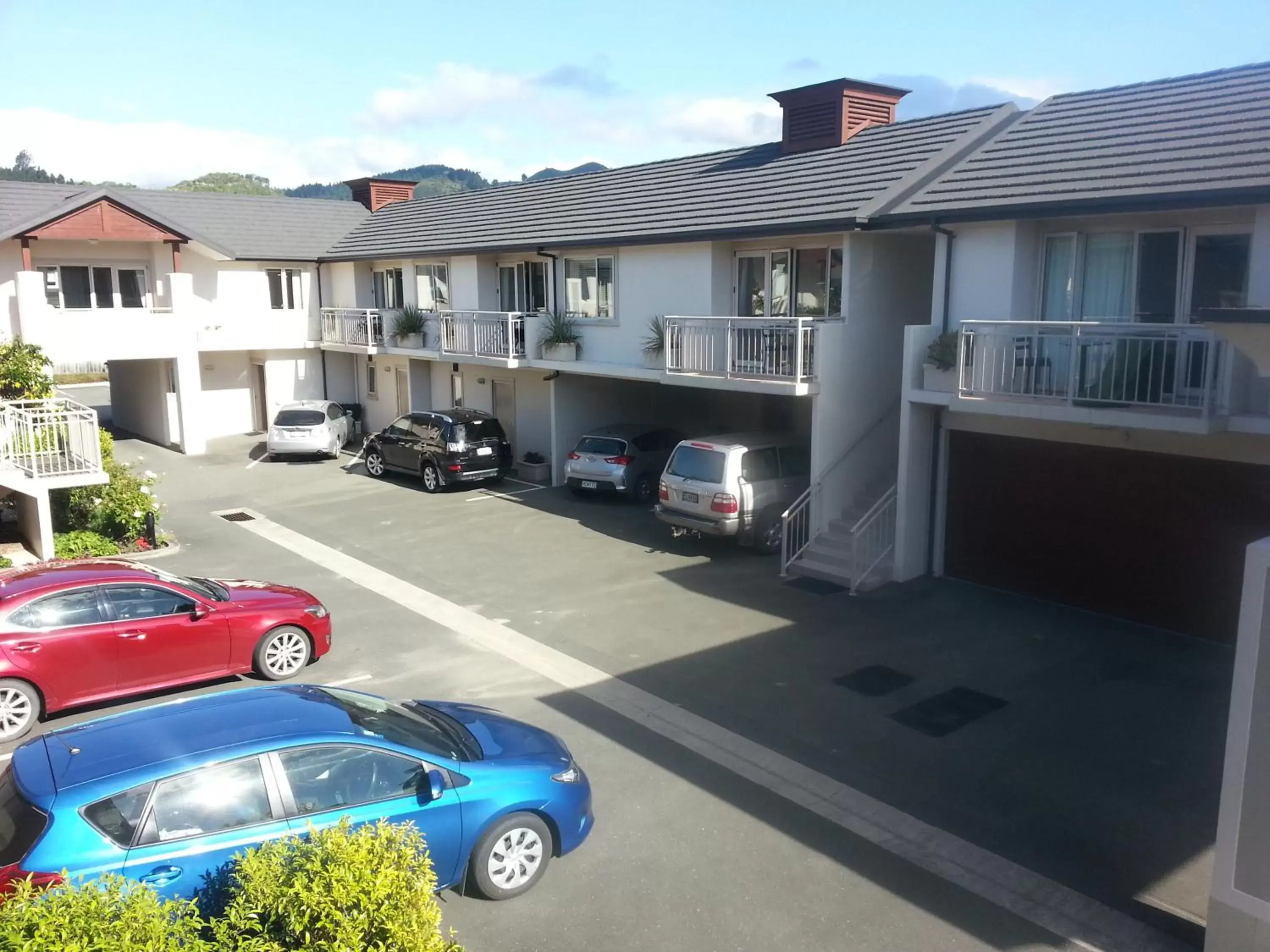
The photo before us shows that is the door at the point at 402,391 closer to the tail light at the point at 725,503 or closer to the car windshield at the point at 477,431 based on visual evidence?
the car windshield at the point at 477,431

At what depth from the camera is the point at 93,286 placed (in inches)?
1011

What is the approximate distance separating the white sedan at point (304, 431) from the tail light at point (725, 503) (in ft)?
43.2

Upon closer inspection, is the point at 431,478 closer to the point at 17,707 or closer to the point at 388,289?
the point at 388,289

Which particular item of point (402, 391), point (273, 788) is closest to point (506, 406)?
point (402, 391)

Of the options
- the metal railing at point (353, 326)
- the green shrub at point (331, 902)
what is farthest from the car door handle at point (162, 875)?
the metal railing at point (353, 326)

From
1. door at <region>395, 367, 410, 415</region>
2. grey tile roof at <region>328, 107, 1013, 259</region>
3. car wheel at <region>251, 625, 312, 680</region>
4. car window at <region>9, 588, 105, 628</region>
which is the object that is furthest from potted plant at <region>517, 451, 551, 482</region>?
car window at <region>9, 588, 105, 628</region>

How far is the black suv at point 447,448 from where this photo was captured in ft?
70.2

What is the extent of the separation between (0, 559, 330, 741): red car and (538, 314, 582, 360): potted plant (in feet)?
36.1

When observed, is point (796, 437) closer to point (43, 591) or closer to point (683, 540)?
point (683, 540)

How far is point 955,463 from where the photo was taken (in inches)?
578

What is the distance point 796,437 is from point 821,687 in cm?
681

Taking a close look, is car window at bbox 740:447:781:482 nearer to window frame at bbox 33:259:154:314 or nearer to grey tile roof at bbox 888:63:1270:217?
grey tile roof at bbox 888:63:1270:217

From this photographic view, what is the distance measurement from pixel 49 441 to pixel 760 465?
10.6 m

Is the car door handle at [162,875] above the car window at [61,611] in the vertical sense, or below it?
below
